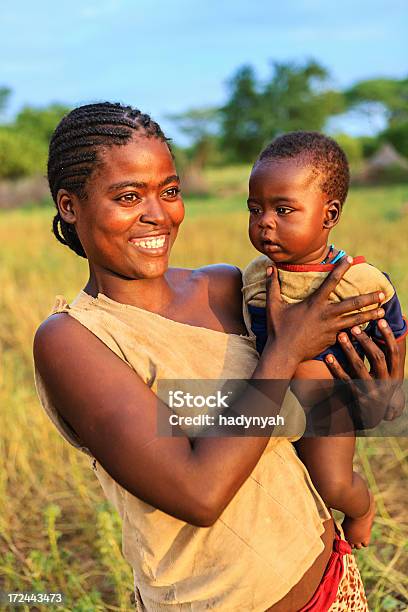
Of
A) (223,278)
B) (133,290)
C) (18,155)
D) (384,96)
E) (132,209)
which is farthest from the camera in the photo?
(384,96)

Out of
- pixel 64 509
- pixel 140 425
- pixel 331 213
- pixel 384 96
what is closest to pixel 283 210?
pixel 331 213

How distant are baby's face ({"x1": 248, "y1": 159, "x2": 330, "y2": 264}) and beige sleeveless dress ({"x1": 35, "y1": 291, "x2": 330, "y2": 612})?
14.1 inches

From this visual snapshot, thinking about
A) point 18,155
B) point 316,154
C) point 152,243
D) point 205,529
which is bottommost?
point 205,529

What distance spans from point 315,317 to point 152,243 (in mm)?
354

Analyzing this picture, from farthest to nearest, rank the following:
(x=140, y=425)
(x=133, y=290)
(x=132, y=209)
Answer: (x=133, y=290) → (x=132, y=209) → (x=140, y=425)

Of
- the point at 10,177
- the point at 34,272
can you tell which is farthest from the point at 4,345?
the point at 10,177

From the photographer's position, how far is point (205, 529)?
1.27m

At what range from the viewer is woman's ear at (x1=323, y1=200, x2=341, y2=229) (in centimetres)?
168

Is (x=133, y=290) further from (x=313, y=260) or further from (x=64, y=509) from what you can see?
(x=64, y=509)

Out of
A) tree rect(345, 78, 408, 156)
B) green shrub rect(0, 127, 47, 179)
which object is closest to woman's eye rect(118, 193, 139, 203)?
green shrub rect(0, 127, 47, 179)

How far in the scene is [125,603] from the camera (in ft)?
8.13

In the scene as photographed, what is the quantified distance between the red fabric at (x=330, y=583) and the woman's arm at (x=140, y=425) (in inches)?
13.1

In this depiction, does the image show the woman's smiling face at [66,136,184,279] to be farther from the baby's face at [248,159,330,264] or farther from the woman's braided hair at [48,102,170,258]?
the baby's face at [248,159,330,264]

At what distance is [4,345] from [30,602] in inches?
132
